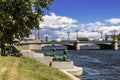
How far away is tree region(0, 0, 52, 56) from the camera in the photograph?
28.4 meters

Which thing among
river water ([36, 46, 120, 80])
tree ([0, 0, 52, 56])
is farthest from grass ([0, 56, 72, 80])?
river water ([36, 46, 120, 80])

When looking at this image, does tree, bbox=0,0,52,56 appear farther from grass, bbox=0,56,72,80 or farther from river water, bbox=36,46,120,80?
river water, bbox=36,46,120,80

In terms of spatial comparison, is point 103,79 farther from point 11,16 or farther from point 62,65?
point 11,16

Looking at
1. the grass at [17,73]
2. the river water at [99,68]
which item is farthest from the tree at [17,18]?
the river water at [99,68]

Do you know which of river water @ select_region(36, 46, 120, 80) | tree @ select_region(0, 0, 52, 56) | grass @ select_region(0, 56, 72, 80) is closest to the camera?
grass @ select_region(0, 56, 72, 80)

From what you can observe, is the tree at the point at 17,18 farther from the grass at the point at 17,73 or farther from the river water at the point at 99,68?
the river water at the point at 99,68

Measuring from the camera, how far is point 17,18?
97.3 feet

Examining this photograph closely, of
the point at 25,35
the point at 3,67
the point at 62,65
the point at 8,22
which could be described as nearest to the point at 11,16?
the point at 8,22

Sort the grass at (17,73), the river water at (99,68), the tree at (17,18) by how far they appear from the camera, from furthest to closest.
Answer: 1. the river water at (99,68)
2. the tree at (17,18)
3. the grass at (17,73)

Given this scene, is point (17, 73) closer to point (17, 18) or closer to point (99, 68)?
point (17, 18)

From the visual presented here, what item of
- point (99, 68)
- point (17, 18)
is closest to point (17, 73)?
point (17, 18)

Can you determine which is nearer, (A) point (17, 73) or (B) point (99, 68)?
(A) point (17, 73)

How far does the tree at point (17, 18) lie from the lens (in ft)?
93.1

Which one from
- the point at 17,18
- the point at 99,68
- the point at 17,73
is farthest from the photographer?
the point at 99,68
